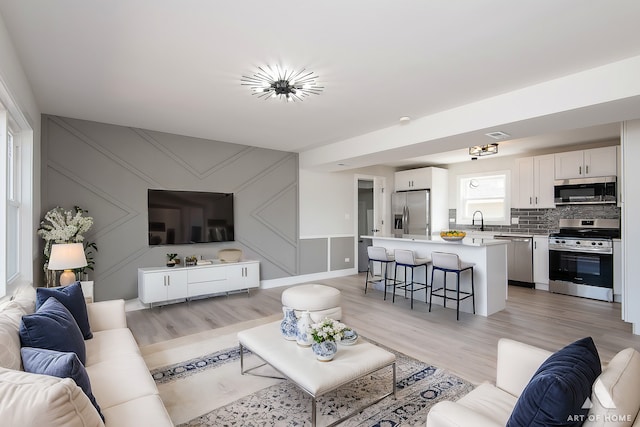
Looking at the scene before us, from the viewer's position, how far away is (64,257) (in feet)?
10.8

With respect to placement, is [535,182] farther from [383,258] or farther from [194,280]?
[194,280]

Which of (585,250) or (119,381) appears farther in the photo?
(585,250)

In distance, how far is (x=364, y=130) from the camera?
476cm

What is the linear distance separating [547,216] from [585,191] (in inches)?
33.9

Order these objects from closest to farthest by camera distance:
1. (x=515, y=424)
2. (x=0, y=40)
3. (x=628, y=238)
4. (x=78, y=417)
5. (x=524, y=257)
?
(x=78, y=417)
(x=515, y=424)
(x=0, y=40)
(x=628, y=238)
(x=524, y=257)

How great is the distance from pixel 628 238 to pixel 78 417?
15.9 ft

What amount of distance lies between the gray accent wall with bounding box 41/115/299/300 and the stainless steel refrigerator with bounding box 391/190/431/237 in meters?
3.09

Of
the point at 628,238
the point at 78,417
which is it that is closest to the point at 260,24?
the point at 78,417

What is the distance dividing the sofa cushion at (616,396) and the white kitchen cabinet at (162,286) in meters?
4.69

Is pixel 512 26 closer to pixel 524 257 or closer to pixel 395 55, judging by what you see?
pixel 395 55

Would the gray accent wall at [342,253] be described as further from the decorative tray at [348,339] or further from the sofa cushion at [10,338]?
the sofa cushion at [10,338]

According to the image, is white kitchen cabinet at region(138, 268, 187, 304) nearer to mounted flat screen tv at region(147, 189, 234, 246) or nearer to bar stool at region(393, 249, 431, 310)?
mounted flat screen tv at region(147, 189, 234, 246)

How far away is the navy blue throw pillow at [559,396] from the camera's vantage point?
109 cm

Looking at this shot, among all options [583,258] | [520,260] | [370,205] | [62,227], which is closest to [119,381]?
[62,227]
